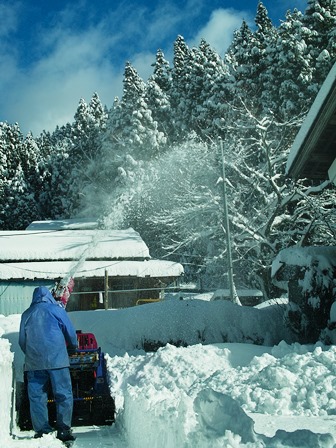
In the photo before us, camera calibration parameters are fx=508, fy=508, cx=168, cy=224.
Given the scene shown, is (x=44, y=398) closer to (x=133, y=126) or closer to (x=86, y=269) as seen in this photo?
(x=86, y=269)

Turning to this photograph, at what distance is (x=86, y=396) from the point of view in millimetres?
6598

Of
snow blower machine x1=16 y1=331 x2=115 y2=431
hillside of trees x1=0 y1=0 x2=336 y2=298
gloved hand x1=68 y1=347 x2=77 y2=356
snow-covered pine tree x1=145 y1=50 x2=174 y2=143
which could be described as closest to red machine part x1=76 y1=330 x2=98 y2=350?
snow blower machine x1=16 y1=331 x2=115 y2=431

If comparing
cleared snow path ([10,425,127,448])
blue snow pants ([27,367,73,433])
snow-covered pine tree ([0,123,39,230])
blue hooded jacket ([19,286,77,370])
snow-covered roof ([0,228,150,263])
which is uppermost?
snow-covered pine tree ([0,123,39,230])

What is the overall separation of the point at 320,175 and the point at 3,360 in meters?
8.30

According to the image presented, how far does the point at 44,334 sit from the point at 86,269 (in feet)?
64.9

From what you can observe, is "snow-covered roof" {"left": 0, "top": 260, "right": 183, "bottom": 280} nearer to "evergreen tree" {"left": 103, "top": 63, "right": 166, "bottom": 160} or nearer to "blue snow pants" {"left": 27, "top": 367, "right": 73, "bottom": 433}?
"blue snow pants" {"left": 27, "top": 367, "right": 73, "bottom": 433}

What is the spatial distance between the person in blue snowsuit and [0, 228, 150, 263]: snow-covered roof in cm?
2081

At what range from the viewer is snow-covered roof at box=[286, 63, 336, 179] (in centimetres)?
848

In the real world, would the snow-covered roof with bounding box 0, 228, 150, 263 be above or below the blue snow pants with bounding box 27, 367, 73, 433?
above

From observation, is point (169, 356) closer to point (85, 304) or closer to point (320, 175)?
point (320, 175)

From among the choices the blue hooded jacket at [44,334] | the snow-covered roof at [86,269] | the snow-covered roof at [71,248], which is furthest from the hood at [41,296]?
the snow-covered roof at [71,248]

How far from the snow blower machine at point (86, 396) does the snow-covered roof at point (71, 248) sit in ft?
65.6

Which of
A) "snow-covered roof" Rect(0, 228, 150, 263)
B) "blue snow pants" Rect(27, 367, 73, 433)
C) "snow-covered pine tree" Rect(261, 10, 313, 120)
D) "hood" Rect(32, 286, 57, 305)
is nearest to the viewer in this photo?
"blue snow pants" Rect(27, 367, 73, 433)

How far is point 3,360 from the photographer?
17.6 feet
